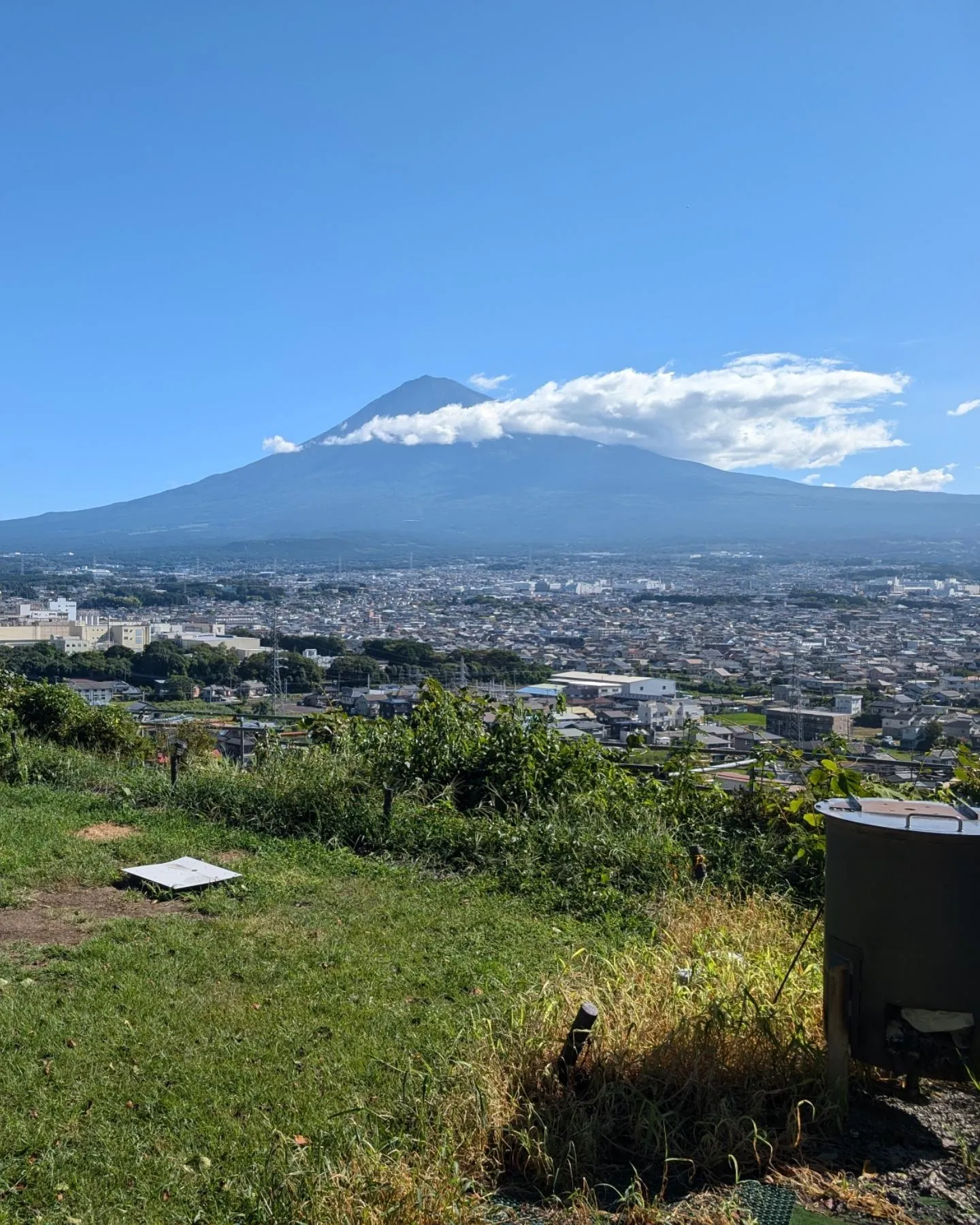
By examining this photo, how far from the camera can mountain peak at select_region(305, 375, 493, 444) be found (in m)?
172

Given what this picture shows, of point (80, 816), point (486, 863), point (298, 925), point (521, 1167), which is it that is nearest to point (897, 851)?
point (521, 1167)

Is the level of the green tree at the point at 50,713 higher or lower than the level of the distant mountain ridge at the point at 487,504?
lower

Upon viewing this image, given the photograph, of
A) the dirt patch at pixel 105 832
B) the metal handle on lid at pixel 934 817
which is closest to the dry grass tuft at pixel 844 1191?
the metal handle on lid at pixel 934 817

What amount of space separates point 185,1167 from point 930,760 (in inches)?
232

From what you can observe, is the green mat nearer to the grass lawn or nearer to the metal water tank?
the metal water tank

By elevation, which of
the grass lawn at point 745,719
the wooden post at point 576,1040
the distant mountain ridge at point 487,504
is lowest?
the grass lawn at point 745,719

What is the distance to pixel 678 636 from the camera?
23125 millimetres

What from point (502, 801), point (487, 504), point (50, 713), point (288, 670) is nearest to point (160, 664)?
point (288, 670)

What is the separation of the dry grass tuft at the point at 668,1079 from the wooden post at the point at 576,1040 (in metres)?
0.04

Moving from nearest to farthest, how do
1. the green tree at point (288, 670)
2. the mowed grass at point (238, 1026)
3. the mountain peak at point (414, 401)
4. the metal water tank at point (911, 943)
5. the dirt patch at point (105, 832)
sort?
the metal water tank at point (911, 943) < the mowed grass at point (238, 1026) < the dirt patch at point (105, 832) < the green tree at point (288, 670) < the mountain peak at point (414, 401)

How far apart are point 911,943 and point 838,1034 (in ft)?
1.15

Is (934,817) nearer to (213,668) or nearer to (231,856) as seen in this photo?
(231,856)

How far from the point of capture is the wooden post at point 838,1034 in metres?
2.73

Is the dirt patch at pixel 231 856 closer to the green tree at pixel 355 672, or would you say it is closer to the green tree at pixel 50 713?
the green tree at pixel 50 713
